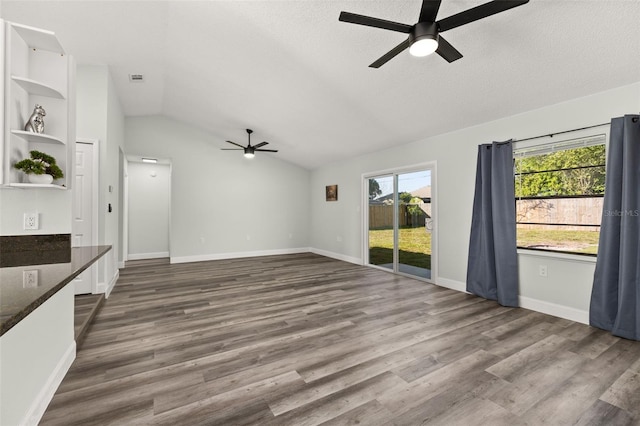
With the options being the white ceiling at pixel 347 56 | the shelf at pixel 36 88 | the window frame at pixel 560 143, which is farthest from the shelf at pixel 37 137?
the window frame at pixel 560 143

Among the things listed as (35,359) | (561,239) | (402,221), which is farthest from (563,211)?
(35,359)

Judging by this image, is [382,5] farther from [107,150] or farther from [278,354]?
[107,150]

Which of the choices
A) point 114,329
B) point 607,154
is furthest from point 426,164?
point 114,329

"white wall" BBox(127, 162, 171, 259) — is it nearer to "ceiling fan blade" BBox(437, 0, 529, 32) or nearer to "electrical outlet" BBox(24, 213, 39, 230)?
"electrical outlet" BBox(24, 213, 39, 230)

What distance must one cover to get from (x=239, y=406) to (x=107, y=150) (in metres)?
4.01

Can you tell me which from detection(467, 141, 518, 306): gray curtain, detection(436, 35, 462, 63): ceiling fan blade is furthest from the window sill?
detection(436, 35, 462, 63): ceiling fan blade

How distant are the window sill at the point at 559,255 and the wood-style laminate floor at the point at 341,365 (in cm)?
70

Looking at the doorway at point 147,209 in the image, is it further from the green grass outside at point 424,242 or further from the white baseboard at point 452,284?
the white baseboard at point 452,284

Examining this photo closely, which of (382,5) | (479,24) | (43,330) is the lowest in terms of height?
(43,330)

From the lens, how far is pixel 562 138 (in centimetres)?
337

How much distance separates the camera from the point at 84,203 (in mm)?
4016

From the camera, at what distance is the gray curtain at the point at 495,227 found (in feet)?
12.2

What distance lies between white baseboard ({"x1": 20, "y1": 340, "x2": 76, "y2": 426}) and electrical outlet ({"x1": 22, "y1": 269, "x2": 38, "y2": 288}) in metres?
0.83

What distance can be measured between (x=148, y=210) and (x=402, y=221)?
6169 mm
